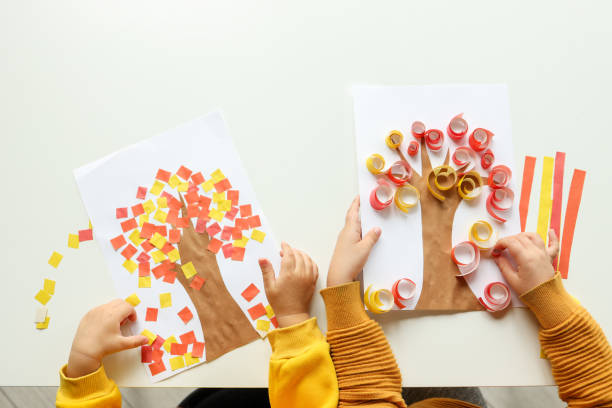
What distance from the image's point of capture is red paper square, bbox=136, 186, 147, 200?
74 centimetres

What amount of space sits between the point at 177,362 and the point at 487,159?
2.11 ft

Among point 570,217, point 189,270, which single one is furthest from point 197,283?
point 570,217

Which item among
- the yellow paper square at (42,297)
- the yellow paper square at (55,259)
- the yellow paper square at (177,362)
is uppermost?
the yellow paper square at (55,259)

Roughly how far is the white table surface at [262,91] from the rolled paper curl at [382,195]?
0.15 feet

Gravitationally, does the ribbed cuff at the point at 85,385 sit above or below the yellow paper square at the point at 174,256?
below

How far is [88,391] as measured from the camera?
2.19 feet

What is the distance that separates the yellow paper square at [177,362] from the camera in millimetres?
684

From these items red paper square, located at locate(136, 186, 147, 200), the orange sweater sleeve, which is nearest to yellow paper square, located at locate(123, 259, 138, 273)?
red paper square, located at locate(136, 186, 147, 200)

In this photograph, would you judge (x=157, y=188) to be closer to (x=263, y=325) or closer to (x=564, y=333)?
(x=263, y=325)

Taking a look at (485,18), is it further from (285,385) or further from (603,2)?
(285,385)

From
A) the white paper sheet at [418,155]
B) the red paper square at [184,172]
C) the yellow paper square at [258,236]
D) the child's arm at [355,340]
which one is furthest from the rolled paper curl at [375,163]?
the red paper square at [184,172]

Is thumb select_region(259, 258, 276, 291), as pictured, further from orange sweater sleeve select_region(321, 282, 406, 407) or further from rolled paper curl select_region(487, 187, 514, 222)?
rolled paper curl select_region(487, 187, 514, 222)

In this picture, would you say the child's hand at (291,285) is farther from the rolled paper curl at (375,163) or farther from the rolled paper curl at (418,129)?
the rolled paper curl at (418,129)

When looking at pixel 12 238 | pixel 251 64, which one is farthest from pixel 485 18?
pixel 12 238
